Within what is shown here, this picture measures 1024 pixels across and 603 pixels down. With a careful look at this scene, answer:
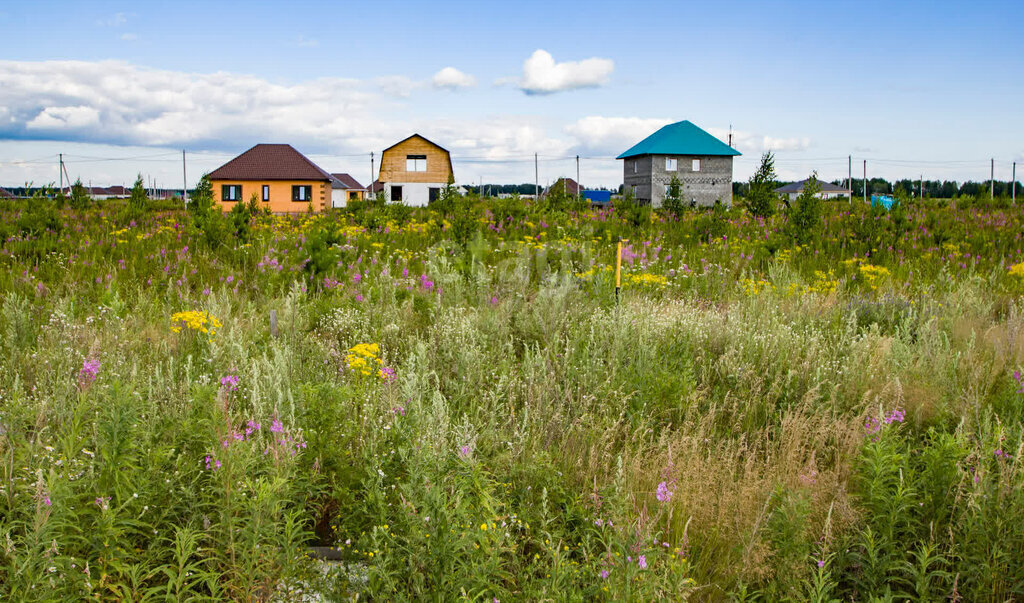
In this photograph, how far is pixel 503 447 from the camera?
3.67m

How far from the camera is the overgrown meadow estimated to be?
2.43 m

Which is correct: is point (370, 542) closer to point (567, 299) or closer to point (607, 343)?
point (607, 343)

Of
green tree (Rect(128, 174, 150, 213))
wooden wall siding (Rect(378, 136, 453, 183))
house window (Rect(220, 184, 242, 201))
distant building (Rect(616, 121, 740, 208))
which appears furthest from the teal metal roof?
green tree (Rect(128, 174, 150, 213))

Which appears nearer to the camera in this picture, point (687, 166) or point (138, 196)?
point (138, 196)

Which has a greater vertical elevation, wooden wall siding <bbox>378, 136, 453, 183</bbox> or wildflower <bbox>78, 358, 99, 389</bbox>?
wooden wall siding <bbox>378, 136, 453, 183</bbox>

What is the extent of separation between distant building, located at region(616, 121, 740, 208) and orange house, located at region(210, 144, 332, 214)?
2304 cm

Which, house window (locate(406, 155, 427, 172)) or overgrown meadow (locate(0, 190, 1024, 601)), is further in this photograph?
house window (locate(406, 155, 427, 172))

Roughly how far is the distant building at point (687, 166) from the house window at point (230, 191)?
1110 inches

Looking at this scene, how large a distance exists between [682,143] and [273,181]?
29370 millimetres

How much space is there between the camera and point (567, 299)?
7.32 m

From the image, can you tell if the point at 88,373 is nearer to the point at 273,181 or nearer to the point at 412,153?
the point at 273,181

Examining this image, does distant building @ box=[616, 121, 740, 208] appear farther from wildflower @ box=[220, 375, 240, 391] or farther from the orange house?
wildflower @ box=[220, 375, 240, 391]

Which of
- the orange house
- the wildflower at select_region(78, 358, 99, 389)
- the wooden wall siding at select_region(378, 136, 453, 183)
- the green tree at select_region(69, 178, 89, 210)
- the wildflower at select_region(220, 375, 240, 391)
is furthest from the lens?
the wooden wall siding at select_region(378, 136, 453, 183)

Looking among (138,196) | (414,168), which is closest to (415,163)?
(414,168)
